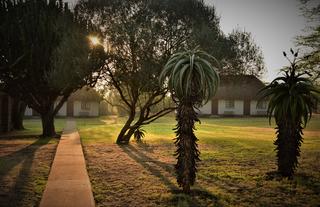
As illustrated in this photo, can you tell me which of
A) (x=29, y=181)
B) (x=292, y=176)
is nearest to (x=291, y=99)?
(x=292, y=176)

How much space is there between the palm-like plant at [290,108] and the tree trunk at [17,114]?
24392mm

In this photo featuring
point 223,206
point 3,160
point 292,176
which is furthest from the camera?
point 3,160

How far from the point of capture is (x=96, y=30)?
1655cm

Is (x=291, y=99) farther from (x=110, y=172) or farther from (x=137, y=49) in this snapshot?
(x=137, y=49)

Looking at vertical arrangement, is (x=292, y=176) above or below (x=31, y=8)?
below

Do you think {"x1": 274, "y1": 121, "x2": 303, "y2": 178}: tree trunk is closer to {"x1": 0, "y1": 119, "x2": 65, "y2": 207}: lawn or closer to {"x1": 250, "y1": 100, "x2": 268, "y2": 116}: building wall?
{"x1": 0, "y1": 119, "x2": 65, "y2": 207}: lawn

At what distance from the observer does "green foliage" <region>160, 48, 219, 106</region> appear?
24.6 feet

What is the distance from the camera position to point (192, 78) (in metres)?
7.72

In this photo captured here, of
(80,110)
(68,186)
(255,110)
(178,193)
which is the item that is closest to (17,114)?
(80,110)

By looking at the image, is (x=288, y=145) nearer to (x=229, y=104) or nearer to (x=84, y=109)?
(x=229, y=104)

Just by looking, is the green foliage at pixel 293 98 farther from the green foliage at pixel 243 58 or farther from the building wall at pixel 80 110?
the building wall at pixel 80 110

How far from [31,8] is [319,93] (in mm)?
17436

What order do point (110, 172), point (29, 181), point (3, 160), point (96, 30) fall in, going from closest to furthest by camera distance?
point (29, 181) < point (110, 172) < point (3, 160) < point (96, 30)

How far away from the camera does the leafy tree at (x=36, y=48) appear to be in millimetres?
18602
